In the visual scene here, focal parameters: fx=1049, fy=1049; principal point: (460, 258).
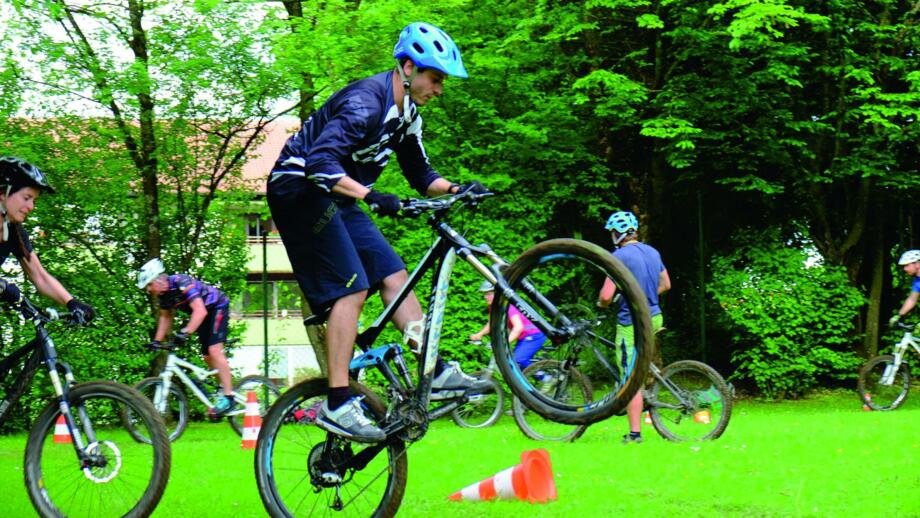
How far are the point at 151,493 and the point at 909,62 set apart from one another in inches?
675

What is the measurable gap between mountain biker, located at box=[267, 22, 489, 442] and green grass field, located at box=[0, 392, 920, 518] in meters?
1.59

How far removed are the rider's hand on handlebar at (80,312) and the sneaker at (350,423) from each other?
5.49 ft

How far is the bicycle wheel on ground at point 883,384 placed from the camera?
16.7 m

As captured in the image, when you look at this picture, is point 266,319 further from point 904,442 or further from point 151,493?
point 151,493

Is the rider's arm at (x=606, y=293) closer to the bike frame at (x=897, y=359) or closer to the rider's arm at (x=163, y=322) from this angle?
the rider's arm at (x=163, y=322)

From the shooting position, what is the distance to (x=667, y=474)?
786 centimetres

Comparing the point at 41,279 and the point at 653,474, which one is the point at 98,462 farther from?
the point at 653,474

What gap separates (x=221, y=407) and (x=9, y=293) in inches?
287

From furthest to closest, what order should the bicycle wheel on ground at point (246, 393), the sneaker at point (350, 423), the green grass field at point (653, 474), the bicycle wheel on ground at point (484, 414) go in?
1. the bicycle wheel on ground at point (484, 414)
2. the bicycle wheel on ground at point (246, 393)
3. the green grass field at point (653, 474)
4. the sneaker at point (350, 423)

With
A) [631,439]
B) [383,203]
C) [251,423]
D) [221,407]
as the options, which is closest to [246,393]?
[221,407]

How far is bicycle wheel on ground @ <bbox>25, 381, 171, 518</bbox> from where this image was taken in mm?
5922

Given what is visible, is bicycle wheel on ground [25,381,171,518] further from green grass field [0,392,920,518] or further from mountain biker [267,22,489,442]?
mountain biker [267,22,489,442]

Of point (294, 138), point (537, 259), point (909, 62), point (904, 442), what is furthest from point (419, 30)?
point (909, 62)

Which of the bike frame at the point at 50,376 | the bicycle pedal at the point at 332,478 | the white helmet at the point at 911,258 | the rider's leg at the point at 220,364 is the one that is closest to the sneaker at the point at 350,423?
the bicycle pedal at the point at 332,478
